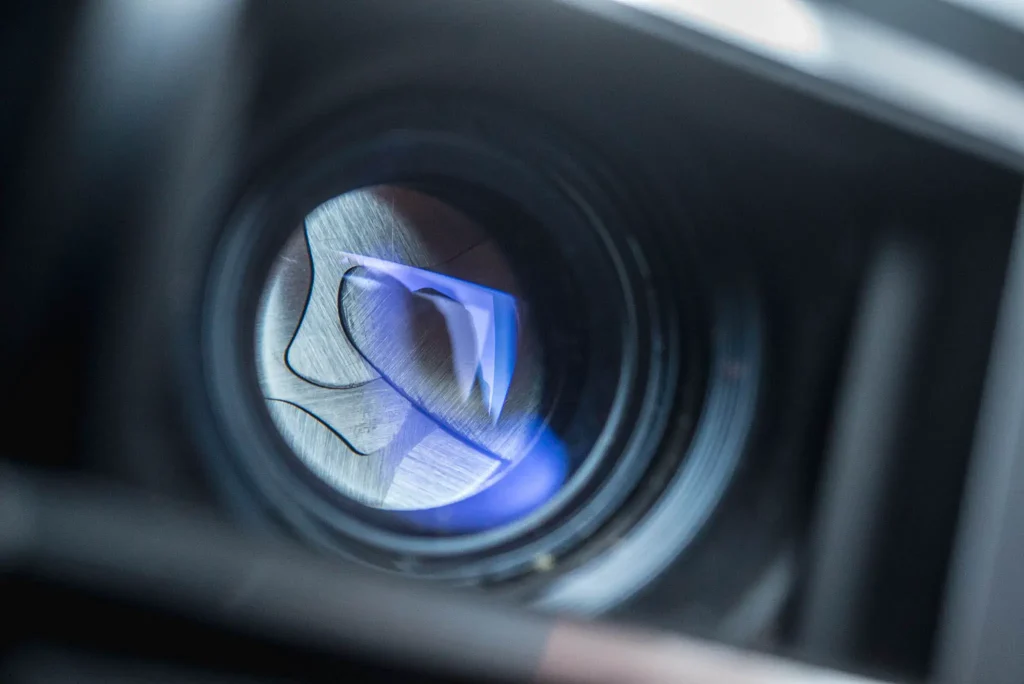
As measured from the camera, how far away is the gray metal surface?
0.58 metres

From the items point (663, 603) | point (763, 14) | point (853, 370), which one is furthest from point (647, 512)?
point (763, 14)

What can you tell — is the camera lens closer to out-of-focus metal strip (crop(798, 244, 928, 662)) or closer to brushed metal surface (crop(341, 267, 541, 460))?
brushed metal surface (crop(341, 267, 541, 460))

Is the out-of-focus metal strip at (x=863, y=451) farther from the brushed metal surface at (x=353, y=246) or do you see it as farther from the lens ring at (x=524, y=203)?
the brushed metal surface at (x=353, y=246)

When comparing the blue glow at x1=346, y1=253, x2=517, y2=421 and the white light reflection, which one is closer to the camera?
the white light reflection

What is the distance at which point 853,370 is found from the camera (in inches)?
23.4

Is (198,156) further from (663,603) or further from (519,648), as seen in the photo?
(663,603)

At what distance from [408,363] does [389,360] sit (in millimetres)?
14

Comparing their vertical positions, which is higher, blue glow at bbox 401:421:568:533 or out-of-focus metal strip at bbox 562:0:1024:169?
out-of-focus metal strip at bbox 562:0:1024:169

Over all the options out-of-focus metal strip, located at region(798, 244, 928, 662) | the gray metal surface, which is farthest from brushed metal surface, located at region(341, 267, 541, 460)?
out-of-focus metal strip, located at region(798, 244, 928, 662)

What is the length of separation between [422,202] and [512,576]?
25 cm

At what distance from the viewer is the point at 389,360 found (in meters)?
0.64

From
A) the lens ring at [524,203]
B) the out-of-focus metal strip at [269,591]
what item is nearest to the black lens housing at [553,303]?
the lens ring at [524,203]

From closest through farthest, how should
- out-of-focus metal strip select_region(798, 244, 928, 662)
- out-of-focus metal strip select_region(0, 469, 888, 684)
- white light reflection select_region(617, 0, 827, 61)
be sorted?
out-of-focus metal strip select_region(0, 469, 888, 684) → white light reflection select_region(617, 0, 827, 61) → out-of-focus metal strip select_region(798, 244, 928, 662)

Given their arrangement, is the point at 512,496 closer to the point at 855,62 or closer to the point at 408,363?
the point at 408,363
